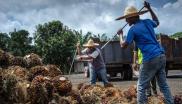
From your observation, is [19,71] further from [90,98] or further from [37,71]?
[90,98]

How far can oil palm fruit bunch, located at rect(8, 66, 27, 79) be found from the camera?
10341mm

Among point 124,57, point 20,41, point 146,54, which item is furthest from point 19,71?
point 20,41

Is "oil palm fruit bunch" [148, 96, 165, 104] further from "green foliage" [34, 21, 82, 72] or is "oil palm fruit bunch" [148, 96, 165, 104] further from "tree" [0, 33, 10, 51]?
"tree" [0, 33, 10, 51]

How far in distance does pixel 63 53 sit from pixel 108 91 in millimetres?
60445

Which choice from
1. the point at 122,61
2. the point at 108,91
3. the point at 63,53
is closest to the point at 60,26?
the point at 63,53

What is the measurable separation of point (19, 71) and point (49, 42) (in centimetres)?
6452

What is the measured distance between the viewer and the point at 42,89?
Answer: 9500 mm

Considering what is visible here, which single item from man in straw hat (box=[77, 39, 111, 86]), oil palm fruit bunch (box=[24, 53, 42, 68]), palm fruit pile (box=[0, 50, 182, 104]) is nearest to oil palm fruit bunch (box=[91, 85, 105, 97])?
palm fruit pile (box=[0, 50, 182, 104])

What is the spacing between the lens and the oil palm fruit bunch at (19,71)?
10341 millimetres

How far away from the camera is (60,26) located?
8344 cm

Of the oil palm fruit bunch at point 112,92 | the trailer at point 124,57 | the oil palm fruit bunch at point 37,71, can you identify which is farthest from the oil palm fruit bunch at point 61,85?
the trailer at point 124,57

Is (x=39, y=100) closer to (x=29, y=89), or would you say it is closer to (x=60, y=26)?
(x=29, y=89)

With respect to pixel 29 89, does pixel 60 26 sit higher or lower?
higher

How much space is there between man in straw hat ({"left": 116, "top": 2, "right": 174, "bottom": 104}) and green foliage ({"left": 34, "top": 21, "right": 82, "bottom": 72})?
58.1 metres
